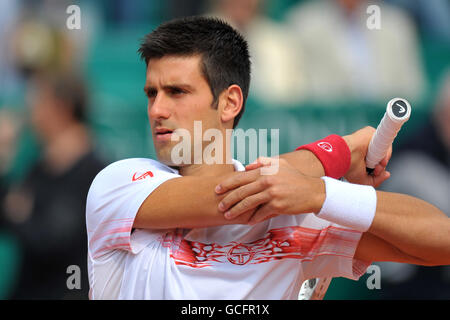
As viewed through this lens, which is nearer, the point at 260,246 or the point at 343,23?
the point at 260,246

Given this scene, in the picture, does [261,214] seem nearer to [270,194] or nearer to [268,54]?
[270,194]

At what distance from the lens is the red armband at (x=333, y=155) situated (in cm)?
252

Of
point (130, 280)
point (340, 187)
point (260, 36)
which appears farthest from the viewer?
point (260, 36)

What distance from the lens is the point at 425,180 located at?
5445 mm

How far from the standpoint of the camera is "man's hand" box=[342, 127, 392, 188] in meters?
2.68

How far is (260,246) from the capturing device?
236 cm

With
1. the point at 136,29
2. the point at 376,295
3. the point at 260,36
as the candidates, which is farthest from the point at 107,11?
the point at 376,295

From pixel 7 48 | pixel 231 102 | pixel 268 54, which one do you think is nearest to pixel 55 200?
pixel 7 48

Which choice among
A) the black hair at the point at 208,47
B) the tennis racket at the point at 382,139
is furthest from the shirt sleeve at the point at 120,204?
the tennis racket at the point at 382,139

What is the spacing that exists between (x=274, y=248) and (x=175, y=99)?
2.50 feet

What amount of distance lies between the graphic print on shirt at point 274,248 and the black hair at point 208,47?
26.4 inches
